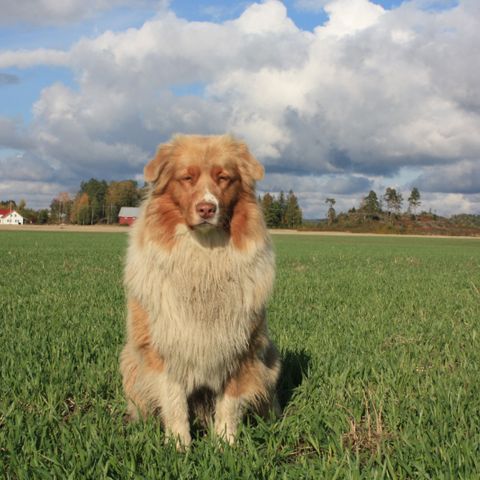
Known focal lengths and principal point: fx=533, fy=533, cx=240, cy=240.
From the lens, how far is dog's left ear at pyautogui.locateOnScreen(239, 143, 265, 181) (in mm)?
4105

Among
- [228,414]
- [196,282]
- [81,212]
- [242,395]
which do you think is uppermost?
[81,212]

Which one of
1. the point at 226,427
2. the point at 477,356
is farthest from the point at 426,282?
the point at 226,427

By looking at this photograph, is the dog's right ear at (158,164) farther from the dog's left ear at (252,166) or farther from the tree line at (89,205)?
the tree line at (89,205)

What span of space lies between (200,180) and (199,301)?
2.96ft

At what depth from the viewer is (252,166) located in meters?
4.13

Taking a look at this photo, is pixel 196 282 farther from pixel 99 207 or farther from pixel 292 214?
pixel 99 207

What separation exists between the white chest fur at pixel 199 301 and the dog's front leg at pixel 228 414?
0.13m

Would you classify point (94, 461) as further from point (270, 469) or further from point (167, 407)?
point (270, 469)

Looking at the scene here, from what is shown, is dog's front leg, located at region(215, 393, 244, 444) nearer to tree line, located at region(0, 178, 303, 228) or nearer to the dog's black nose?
the dog's black nose

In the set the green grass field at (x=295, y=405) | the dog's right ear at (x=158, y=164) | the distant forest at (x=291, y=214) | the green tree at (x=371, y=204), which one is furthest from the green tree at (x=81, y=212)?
the dog's right ear at (x=158, y=164)

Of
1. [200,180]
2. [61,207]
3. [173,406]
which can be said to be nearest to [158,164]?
[200,180]

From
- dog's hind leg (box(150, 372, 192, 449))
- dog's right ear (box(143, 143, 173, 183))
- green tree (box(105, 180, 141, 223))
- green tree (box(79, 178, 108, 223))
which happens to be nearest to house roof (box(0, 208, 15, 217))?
green tree (box(79, 178, 108, 223))

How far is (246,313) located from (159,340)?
681 mm

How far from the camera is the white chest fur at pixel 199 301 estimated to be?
394cm
